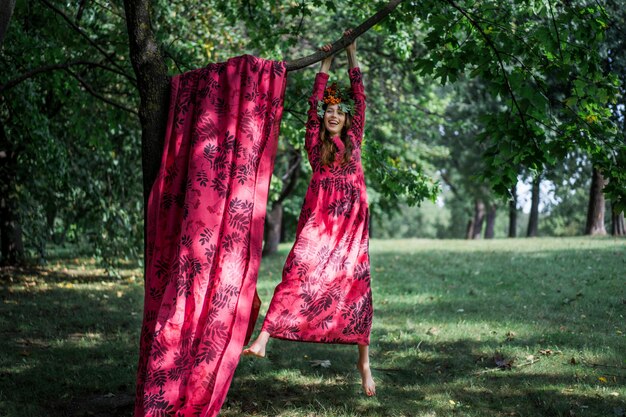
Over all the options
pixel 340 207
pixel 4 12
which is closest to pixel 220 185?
pixel 340 207

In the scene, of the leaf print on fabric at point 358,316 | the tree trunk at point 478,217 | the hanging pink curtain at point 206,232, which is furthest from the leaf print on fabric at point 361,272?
the tree trunk at point 478,217

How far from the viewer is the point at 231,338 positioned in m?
3.84

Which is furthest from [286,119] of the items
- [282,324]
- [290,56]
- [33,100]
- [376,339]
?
[290,56]

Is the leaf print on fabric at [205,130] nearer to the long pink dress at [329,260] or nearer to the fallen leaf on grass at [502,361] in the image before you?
the long pink dress at [329,260]

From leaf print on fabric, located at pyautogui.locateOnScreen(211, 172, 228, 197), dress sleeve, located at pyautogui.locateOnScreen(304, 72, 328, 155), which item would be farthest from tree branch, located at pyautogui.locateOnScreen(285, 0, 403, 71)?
leaf print on fabric, located at pyautogui.locateOnScreen(211, 172, 228, 197)

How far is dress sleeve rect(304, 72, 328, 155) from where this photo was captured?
4477mm

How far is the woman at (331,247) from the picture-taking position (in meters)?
4.13

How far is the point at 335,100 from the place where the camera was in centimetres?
446

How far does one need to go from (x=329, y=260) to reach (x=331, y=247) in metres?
0.10

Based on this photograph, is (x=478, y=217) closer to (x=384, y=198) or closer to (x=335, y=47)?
(x=384, y=198)

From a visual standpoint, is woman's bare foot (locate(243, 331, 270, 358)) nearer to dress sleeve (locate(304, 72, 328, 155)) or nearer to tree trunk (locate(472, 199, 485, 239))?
dress sleeve (locate(304, 72, 328, 155))

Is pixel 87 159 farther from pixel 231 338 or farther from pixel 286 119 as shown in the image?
pixel 231 338

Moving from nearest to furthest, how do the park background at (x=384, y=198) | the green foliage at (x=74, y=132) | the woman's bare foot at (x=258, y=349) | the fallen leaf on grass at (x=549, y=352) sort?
the woman's bare foot at (x=258, y=349), the park background at (x=384, y=198), the fallen leaf on grass at (x=549, y=352), the green foliage at (x=74, y=132)

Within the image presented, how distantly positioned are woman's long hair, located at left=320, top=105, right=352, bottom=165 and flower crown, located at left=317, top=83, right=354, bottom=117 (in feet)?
0.20
